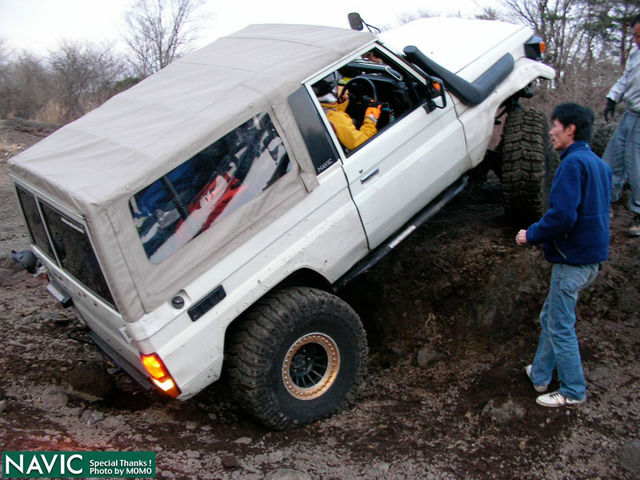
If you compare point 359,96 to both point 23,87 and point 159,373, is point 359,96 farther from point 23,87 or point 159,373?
point 23,87

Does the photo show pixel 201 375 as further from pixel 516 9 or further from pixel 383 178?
pixel 516 9

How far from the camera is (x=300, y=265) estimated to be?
11.9ft

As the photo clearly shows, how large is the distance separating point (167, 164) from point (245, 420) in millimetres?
1811

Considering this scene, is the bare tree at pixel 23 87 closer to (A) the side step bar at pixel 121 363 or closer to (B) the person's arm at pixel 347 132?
(A) the side step bar at pixel 121 363

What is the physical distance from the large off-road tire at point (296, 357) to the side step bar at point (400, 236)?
394mm

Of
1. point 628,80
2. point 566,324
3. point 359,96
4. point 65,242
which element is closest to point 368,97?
point 359,96

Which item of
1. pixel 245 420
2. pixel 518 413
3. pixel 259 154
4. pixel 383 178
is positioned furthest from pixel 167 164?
pixel 518 413

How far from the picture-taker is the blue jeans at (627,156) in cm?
496

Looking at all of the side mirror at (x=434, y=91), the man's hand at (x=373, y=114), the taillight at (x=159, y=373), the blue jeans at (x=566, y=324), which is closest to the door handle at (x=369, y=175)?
the man's hand at (x=373, y=114)

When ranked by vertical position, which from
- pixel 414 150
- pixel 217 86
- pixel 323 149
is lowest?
pixel 414 150

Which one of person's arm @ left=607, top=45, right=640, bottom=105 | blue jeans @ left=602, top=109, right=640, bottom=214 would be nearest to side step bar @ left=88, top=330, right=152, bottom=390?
blue jeans @ left=602, top=109, right=640, bottom=214

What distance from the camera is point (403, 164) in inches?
162

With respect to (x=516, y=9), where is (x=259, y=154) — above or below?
above

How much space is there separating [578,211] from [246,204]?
6.17ft
